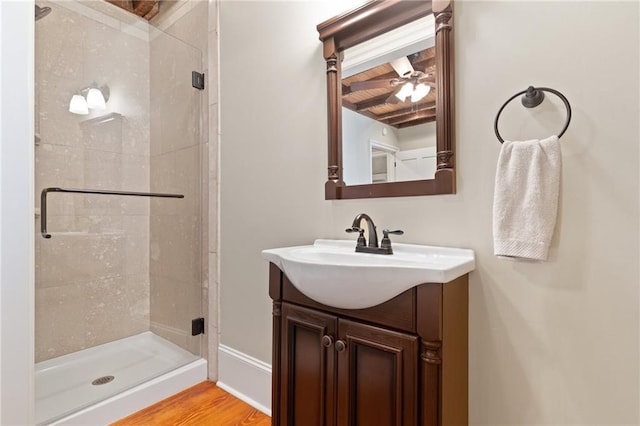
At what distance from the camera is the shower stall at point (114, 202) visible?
5.96ft

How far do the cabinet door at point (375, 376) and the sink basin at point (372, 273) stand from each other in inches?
4.5

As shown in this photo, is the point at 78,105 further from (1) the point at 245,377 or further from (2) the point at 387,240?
(2) the point at 387,240

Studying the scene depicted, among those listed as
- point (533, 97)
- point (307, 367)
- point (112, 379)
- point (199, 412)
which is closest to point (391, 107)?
point (533, 97)

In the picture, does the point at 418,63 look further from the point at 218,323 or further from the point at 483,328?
the point at 218,323

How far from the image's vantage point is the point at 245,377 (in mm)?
1736

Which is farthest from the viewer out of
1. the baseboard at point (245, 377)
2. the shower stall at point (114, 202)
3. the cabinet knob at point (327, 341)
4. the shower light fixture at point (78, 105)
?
the shower light fixture at point (78, 105)

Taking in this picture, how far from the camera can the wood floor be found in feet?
5.03

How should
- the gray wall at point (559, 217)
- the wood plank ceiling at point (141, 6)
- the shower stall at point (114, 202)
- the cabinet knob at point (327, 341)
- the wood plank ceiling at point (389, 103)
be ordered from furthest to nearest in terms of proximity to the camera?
the wood plank ceiling at point (141, 6) < the shower stall at point (114, 202) < the wood plank ceiling at point (389, 103) < the cabinet knob at point (327, 341) < the gray wall at point (559, 217)

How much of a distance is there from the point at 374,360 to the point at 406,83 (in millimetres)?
997

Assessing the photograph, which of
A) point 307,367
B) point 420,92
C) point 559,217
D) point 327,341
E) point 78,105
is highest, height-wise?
point 78,105

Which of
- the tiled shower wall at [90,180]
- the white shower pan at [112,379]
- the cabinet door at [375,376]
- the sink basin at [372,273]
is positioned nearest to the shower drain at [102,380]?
the white shower pan at [112,379]

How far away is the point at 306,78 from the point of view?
1.51 metres

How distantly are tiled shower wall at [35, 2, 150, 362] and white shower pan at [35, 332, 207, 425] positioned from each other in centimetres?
10

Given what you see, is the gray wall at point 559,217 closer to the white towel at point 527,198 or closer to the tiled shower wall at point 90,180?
the white towel at point 527,198
